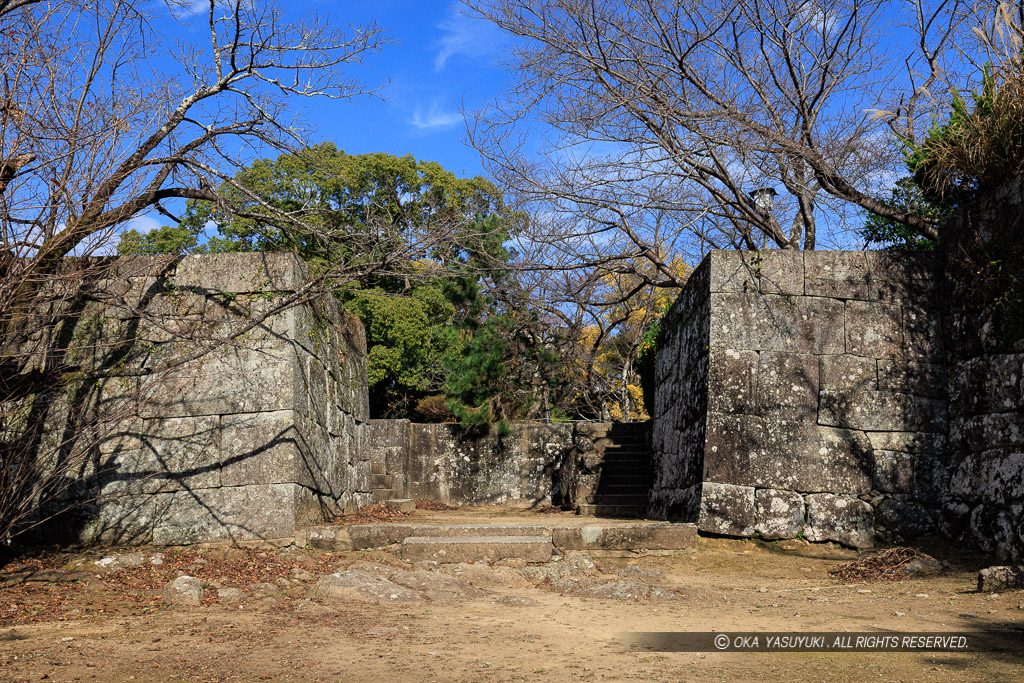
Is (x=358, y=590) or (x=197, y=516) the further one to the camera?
(x=197, y=516)

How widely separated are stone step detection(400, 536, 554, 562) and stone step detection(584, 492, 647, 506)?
14.2 feet

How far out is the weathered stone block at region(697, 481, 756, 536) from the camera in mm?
6602

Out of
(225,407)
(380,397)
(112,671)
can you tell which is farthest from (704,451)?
(380,397)

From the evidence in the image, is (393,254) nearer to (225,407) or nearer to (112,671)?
(225,407)

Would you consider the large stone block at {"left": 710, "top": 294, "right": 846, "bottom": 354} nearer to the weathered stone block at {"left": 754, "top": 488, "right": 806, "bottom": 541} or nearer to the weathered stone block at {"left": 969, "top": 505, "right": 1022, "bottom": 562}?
the weathered stone block at {"left": 754, "top": 488, "right": 806, "bottom": 541}

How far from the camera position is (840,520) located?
663 cm

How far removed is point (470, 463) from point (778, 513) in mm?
5666

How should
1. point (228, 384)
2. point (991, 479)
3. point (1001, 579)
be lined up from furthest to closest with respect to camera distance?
1. point (228, 384)
2. point (991, 479)
3. point (1001, 579)

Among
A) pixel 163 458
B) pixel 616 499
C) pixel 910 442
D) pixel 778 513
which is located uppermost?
pixel 910 442

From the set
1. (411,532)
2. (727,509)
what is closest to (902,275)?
(727,509)

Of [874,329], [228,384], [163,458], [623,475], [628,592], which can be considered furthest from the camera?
[623,475]

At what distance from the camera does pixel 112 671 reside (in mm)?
3357

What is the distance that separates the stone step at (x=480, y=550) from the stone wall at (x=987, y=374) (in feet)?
11.4

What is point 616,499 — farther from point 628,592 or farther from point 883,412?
point 628,592
